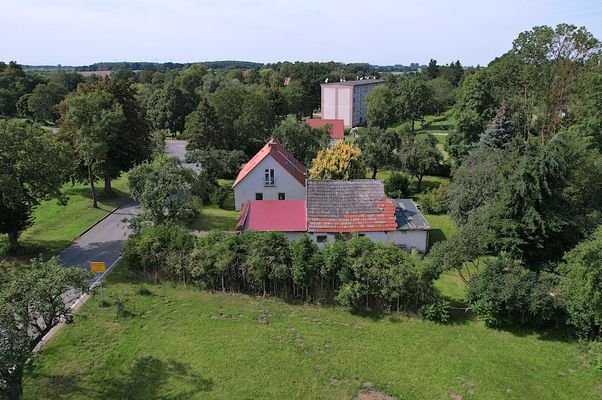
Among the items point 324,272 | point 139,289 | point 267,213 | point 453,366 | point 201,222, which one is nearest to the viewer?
point 453,366

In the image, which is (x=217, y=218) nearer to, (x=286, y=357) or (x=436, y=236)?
(x=436, y=236)

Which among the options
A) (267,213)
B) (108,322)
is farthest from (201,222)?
(108,322)

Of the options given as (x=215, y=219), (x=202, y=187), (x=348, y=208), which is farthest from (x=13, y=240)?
(x=348, y=208)

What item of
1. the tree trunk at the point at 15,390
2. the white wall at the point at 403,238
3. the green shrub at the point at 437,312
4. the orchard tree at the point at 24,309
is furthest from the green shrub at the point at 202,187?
the tree trunk at the point at 15,390

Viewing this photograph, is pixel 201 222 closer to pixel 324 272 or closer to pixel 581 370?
pixel 324 272

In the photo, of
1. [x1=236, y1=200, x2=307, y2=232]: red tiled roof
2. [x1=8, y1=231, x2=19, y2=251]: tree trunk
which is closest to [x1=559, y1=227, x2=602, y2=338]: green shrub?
[x1=236, y1=200, x2=307, y2=232]: red tiled roof

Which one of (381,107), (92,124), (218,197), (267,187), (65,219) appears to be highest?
(381,107)

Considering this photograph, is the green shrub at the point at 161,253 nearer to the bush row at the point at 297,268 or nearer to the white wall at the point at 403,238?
the bush row at the point at 297,268
